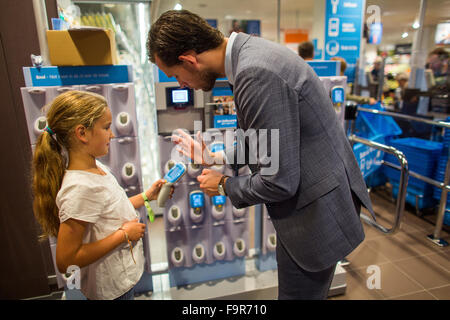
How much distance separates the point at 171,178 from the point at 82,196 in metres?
0.45

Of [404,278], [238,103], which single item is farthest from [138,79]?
[404,278]

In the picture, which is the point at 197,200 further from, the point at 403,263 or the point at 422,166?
→ the point at 422,166

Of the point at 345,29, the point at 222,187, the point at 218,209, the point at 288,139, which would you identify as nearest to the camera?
the point at 288,139

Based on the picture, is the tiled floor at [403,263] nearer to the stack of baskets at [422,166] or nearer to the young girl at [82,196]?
the stack of baskets at [422,166]

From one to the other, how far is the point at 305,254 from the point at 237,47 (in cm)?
84

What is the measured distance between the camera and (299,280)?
1.34 metres

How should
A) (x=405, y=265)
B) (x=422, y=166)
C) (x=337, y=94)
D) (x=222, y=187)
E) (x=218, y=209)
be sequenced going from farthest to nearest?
(x=422, y=166) < (x=405, y=265) < (x=337, y=94) < (x=218, y=209) < (x=222, y=187)

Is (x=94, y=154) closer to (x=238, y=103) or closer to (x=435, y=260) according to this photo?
(x=238, y=103)

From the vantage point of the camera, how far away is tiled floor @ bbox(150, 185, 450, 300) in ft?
6.98

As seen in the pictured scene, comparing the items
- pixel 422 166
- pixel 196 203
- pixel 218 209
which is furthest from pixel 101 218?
pixel 422 166

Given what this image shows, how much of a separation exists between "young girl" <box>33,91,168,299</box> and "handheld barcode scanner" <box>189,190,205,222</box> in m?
0.96

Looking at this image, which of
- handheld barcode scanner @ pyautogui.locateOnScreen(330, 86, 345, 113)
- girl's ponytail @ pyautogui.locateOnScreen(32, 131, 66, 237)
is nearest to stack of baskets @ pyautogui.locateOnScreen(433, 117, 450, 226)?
handheld barcode scanner @ pyautogui.locateOnScreen(330, 86, 345, 113)

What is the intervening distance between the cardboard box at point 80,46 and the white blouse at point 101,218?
98 cm

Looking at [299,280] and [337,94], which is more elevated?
[337,94]
